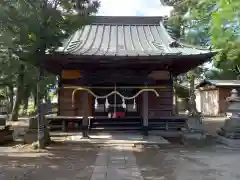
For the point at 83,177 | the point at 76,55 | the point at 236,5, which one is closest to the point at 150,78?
the point at 76,55

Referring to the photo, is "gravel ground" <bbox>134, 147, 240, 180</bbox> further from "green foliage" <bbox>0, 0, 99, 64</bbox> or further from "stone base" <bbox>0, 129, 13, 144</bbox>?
"stone base" <bbox>0, 129, 13, 144</bbox>

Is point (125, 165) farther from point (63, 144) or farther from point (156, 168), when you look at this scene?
point (63, 144)

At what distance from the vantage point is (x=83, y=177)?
22.7 ft

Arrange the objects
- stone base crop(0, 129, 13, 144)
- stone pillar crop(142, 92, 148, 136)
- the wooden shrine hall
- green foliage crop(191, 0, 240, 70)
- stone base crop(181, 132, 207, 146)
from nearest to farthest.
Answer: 1. stone base crop(181, 132, 207, 146)
2. stone base crop(0, 129, 13, 144)
3. the wooden shrine hall
4. stone pillar crop(142, 92, 148, 136)
5. green foliage crop(191, 0, 240, 70)

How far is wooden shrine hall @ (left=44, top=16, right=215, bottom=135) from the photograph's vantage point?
494 inches

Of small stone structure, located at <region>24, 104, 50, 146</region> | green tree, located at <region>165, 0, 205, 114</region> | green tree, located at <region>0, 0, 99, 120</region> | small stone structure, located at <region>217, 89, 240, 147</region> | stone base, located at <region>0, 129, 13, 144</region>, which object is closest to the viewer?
green tree, located at <region>0, 0, 99, 120</region>

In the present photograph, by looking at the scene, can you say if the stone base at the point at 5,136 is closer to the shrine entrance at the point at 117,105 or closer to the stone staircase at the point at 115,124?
the stone staircase at the point at 115,124

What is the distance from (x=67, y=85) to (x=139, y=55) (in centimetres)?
360

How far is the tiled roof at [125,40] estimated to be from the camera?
513 inches

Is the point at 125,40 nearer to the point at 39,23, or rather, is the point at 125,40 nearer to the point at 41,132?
the point at 39,23

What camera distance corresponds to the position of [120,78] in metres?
13.3

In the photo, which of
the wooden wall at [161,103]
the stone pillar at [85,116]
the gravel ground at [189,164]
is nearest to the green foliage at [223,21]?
the wooden wall at [161,103]

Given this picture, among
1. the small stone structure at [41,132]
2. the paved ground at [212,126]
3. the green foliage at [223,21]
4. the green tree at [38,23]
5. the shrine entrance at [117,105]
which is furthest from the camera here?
the paved ground at [212,126]

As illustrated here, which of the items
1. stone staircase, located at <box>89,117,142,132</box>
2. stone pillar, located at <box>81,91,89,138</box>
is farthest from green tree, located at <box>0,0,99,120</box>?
stone staircase, located at <box>89,117,142,132</box>
